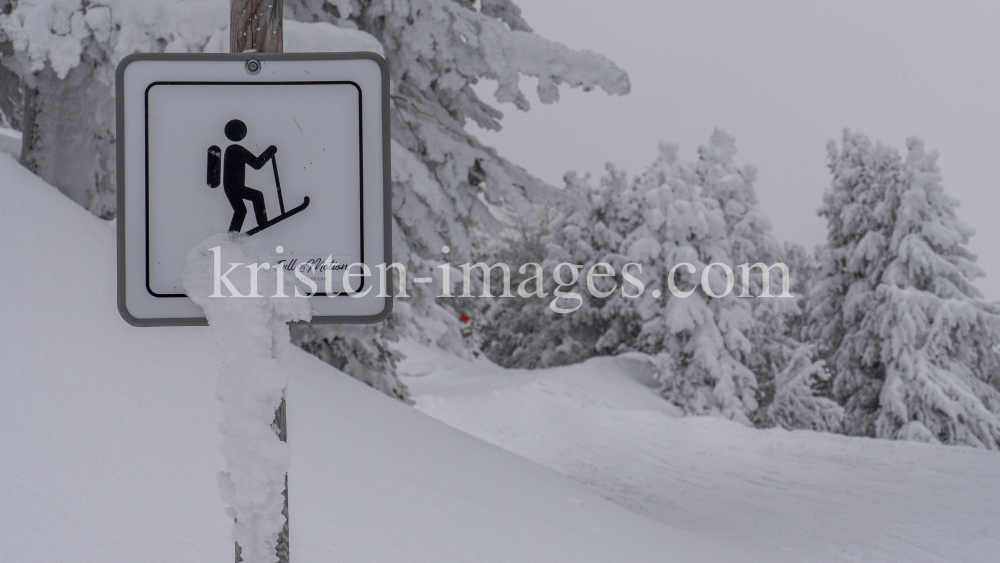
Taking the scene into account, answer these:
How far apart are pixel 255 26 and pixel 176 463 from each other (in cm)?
205

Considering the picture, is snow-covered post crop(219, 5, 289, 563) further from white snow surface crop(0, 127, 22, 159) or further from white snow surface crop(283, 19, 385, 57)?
white snow surface crop(0, 127, 22, 159)

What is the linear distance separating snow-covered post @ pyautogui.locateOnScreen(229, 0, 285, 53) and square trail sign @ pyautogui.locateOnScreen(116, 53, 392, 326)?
0.18 ft

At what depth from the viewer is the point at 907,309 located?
821 inches


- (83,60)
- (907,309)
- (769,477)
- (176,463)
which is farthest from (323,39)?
(907,309)

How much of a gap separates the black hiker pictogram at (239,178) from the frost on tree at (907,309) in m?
21.7

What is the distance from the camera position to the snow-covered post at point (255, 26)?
63.6 inches

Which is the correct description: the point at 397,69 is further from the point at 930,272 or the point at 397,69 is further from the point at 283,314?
the point at 930,272

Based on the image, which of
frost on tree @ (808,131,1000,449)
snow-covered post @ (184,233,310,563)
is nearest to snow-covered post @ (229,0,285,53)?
snow-covered post @ (184,233,310,563)

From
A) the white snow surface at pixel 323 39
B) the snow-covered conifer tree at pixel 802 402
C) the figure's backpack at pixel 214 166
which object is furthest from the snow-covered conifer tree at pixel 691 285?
the figure's backpack at pixel 214 166

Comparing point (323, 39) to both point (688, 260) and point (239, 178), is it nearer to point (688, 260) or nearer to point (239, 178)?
point (239, 178)

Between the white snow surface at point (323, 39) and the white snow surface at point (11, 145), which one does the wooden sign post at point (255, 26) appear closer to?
the white snow surface at point (323, 39)

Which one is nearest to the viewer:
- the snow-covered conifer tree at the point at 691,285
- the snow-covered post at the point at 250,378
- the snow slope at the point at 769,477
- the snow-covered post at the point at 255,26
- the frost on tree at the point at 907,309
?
the snow-covered post at the point at 250,378

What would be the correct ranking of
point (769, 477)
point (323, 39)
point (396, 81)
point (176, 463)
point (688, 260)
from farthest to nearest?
point (688, 260) < point (769, 477) < point (396, 81) < point (323, 39) < point (176, 463)

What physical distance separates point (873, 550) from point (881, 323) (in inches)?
695
